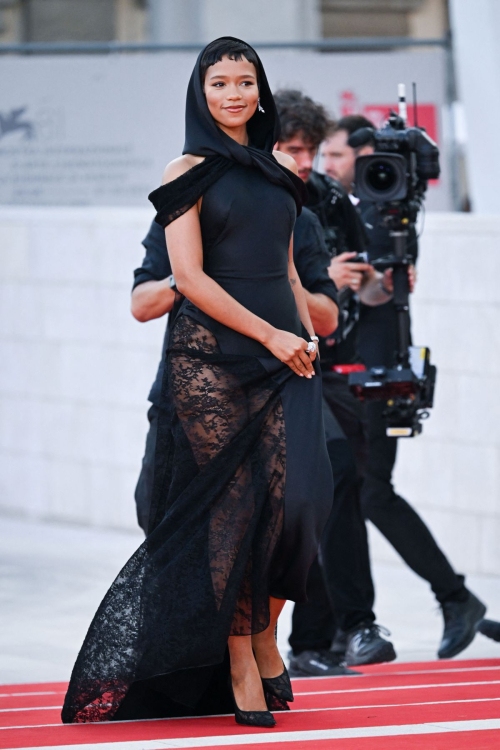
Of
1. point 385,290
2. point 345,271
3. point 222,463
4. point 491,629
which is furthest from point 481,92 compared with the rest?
point 222,463

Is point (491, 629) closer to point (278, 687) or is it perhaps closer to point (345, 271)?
point (345, 271)

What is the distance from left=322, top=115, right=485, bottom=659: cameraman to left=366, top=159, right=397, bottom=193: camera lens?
0.19 m

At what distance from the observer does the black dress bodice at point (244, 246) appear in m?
3.42

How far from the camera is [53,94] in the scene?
902cm

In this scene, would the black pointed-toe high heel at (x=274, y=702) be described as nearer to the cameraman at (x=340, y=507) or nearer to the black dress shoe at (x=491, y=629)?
the cameraman at (x=340, y=507)

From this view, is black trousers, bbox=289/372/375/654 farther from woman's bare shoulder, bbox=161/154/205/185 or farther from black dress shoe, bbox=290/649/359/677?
woman's bare shoulder, bbox=161/154/205/185

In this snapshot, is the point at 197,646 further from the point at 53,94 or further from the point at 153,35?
the point at 153,35

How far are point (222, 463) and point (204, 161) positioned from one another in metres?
0.76

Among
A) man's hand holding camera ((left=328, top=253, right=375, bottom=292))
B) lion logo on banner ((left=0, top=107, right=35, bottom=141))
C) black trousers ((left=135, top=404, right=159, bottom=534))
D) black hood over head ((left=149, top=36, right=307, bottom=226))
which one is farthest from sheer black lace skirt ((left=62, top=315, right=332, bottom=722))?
lion logo on banner ((left=0, top=107, right=35, bottom=141))

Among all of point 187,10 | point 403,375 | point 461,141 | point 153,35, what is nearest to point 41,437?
point 461,141

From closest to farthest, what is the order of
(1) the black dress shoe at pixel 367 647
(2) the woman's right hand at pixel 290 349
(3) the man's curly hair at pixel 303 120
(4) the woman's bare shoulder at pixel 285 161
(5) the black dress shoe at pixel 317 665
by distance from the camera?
1. (2) the woman's right hand at pixel 290 349
2. (4) the woman's bare shoulder at pixel 285 161
3. (3) the man's curly hair at pixel 303 120
4. (5) the black dress shoe at pixel 317 665
5. (1) the black dress shoe at pixel 367 647

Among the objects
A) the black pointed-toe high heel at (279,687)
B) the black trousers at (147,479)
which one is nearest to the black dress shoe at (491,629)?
the black trousers at (147,479)

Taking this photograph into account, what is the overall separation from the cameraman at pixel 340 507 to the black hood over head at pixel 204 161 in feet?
3.87

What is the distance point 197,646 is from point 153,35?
13.4 m
